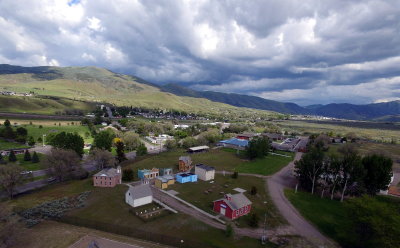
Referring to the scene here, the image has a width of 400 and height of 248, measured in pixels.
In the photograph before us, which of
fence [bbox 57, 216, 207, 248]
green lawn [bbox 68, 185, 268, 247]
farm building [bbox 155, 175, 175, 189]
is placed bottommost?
fence [bbox 57, 216, 207, 248]

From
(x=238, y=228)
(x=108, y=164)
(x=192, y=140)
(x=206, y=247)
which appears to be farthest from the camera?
(x=192, y=140)

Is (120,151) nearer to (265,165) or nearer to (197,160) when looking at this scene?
(197,160)

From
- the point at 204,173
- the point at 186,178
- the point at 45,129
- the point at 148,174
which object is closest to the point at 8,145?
the point at 45,129

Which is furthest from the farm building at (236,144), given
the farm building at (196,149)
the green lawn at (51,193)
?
the green lawn at (51,193)

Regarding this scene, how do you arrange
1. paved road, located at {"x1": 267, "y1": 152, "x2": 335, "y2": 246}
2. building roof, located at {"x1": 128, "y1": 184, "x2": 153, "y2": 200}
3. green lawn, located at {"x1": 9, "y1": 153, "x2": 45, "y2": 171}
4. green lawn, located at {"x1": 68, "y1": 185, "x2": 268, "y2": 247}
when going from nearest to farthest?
1. green lawn, located at {"x1": 68, "y1": 185, "x2": 268, "y2": 247}
2. paved road, located at {"x1": 267, "y1": 152, "x2": 335, "y2": 246}
3. building roof, located at {"x1": 128, "y1": 184, "x2": 153, "y2": 200}
4. green lawn, located at {"x1": 9, "y1": 153, "x2": 45, "y2": 171}

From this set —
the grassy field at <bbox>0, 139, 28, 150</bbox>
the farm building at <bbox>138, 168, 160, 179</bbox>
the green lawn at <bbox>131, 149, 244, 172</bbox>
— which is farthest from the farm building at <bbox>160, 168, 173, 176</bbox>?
the grassy field at <bbox>0, 139, 28, 150</bbox>

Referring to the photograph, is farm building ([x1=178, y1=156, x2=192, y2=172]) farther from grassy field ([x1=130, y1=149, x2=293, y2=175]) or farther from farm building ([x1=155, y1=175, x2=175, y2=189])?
farm building ([x1=155, y1=175, x2=175, y2=189])

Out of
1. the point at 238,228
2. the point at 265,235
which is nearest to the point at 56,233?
the point at 238,228

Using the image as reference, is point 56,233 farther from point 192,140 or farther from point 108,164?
point 192,140
